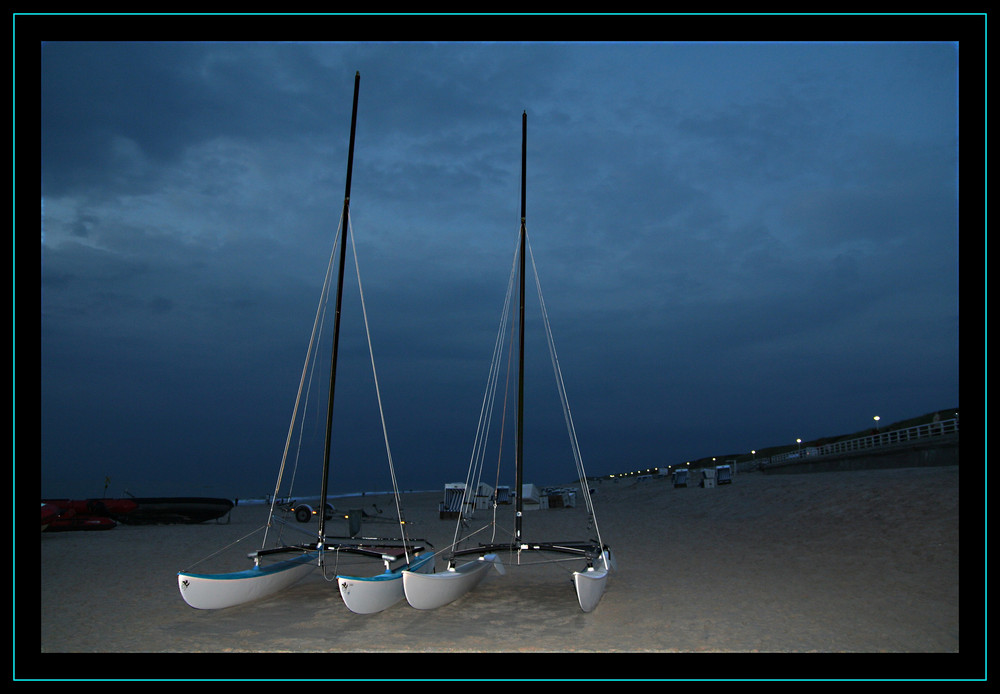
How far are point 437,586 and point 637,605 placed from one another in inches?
137

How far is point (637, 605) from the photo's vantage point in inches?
421

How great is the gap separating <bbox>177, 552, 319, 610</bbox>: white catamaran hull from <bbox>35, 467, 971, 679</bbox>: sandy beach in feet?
0.70

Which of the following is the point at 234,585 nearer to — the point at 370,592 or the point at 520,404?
the point at 370,592

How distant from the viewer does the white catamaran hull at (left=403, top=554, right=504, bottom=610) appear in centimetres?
973

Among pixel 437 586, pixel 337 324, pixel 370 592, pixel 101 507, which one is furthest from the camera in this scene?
pixel 101 507

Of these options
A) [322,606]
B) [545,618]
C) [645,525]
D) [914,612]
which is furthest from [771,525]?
[322,606]

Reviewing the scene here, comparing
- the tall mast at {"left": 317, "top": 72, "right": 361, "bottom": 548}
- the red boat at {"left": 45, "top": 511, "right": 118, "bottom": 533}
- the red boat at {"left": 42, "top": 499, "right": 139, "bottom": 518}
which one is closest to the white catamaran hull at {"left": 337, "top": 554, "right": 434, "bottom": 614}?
the tall mast at {"left": 317, "top": 72, "right": 361, "bottom": 548}

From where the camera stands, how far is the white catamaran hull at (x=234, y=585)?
9797mm

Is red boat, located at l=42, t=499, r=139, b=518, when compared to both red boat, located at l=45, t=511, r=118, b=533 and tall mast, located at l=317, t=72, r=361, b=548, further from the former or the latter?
tall mast, located at l=317, t=72, r=361, b=548

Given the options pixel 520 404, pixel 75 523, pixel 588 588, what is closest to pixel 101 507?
pixel 75 523

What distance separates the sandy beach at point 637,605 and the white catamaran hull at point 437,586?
21cm
